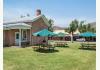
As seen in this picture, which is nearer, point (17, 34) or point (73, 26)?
point (17, 34)

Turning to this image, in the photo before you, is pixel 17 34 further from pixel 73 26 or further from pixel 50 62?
pixel 50 62

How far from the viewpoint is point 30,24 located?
906 cm

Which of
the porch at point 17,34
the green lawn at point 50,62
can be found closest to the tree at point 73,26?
the porch at point 17,34

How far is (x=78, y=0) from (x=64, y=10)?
0.33m

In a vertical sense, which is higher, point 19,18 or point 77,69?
point 19,18

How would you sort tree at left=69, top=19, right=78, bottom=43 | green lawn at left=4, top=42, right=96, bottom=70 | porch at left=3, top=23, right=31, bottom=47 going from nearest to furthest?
green lawn at left=4, top=42, right=96, bottom=70 → porch at left=3, top=23, right=31, bottom=47 → tree at left=69, top=19, right=78, bottom=43


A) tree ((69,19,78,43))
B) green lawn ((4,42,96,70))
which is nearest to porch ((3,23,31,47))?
tree ((69,19,78,43))

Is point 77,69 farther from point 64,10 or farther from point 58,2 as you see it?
point 58,2

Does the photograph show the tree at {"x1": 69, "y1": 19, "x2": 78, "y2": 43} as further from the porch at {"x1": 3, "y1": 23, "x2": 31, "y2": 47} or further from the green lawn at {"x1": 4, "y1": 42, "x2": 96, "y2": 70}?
the green lawn at {"x1": 4, "y1": 42, "x2": 96, "y2": 70}

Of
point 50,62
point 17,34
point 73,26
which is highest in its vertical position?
point 73,26

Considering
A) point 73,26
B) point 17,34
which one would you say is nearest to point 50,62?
point 17,34

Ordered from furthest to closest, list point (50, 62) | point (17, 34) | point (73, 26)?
point (73, 26) < point (17, 34) < point (50, 62)
